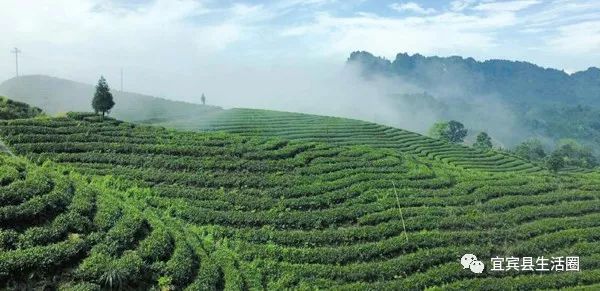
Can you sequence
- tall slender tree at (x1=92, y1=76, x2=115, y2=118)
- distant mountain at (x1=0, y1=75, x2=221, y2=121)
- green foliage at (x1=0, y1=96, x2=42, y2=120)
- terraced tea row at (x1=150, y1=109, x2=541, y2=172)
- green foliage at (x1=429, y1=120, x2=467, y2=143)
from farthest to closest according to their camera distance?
green foliage at (x1=429, y1=120, x2=467, y2=143)
distant mountain at (x1=0, y1=75, x2=221, y2=121)
terraced tea row at (x1=150, y1=109, x2=541, y2=172)
tall slender tree at (x1=92, y1=76, x2=115, y2=118)
green foliage at (x1=0, y1=96, x2=42, y2=120)

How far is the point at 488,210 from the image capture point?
2670 centimetres

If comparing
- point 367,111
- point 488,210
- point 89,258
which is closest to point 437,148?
point 488,210

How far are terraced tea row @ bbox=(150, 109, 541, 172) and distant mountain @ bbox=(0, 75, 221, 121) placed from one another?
18997mm

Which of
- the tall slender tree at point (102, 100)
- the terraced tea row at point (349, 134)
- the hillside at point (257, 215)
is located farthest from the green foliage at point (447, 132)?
the tall slender tree at point (102, 100)

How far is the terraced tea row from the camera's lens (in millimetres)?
46281

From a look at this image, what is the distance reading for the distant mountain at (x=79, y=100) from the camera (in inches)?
2849

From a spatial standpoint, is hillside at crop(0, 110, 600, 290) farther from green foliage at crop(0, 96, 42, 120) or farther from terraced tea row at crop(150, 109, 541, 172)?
terraced tea row at crop(150, 109, 541, 172)

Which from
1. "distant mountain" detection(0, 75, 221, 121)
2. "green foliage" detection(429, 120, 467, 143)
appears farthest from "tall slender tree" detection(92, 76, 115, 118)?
"green foliage" detection(429, 120, 467, 143)

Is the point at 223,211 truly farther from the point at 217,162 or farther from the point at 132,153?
the point at 132,153

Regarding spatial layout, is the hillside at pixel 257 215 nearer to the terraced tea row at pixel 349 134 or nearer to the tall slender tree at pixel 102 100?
the tall slender tree at pixel 102 100

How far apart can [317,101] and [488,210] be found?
158 m

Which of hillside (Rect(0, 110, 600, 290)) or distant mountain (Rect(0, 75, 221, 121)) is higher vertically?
distant mountain (Rect(0, 75, 221, 121))

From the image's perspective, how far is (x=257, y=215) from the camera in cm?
2334

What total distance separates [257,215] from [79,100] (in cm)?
7012
